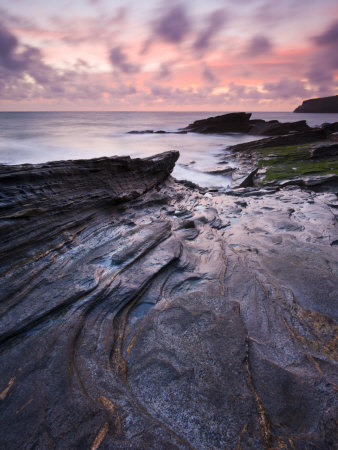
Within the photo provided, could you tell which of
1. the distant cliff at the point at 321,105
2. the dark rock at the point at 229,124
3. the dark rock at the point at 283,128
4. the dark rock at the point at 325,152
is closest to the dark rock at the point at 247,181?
the dark rock at the point at 325,152

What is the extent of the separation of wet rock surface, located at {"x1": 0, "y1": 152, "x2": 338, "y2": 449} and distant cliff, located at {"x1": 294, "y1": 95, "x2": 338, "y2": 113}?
182m

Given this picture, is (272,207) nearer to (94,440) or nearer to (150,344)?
(150,344)

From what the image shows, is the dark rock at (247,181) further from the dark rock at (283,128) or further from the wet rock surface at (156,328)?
the dark rock at (283,128)

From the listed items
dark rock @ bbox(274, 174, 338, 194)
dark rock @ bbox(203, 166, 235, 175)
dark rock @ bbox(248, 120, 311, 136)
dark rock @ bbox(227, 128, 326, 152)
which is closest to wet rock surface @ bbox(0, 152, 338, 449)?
dark rock @ bbox(274, 174, 338, 194)

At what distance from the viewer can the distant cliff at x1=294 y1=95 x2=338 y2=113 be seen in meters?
145

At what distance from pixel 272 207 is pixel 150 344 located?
18.4ft

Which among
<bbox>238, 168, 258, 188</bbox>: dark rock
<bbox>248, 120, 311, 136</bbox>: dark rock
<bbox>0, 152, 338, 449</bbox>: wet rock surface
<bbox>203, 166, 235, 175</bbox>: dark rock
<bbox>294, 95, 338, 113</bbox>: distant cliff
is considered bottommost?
<bbox>294, 95, 338, 113</bbox>: distant cliff

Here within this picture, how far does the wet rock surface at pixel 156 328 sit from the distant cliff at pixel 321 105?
182 m

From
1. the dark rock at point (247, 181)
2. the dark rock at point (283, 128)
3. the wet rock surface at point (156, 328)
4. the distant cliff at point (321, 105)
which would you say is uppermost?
the wet rock surface at point (156, 328)

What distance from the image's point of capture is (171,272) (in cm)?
389

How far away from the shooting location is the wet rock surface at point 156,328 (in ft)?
6.34

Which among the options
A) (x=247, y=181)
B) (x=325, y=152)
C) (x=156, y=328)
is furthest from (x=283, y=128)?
(x=156, y=328)

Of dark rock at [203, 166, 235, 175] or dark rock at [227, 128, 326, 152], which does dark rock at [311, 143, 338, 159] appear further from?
dark rock at [227, 128, 326, 152]

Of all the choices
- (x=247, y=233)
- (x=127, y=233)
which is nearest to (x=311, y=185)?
(x=247, y=233)
